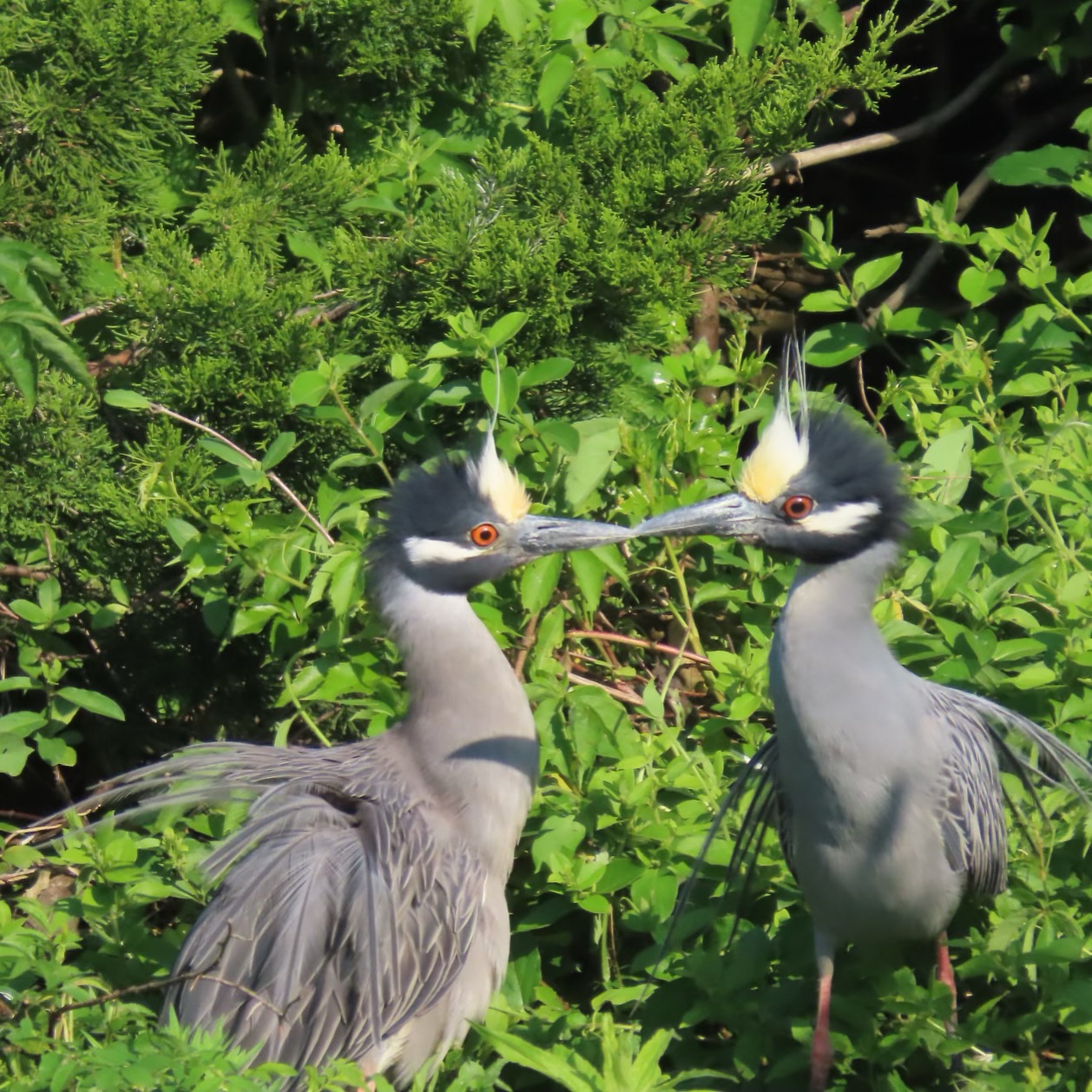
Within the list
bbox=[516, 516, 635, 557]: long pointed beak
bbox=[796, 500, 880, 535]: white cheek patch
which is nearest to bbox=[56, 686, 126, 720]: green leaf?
bbox=[516, 516, 635, 557]: long pointed beak

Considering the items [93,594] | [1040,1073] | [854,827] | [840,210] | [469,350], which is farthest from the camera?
[840,210]

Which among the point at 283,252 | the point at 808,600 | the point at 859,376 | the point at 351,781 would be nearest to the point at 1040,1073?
the point at 808,600

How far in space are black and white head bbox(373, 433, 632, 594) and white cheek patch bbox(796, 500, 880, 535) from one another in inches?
21.1

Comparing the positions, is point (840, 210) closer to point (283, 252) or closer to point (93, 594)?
point (283, 252)

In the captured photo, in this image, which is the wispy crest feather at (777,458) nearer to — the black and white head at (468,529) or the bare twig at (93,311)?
the black and white head at (468,529)

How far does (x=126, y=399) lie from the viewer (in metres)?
3.74

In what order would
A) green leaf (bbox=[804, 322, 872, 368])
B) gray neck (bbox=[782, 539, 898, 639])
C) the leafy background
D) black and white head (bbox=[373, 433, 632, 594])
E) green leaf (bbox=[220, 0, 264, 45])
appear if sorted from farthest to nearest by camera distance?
green leaf (bbox=[804, 322, 872, 368]), green leaf (bbox=[220, 0, 264, 45]), black and white head (bbox=[373, 433, 632, 594]), the leafy background, gray neck (bbox=[782, 539, 898, 639])

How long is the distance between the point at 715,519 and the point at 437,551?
68 centimetres

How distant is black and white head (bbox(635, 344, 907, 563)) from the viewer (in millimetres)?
3170

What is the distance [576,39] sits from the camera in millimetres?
4379

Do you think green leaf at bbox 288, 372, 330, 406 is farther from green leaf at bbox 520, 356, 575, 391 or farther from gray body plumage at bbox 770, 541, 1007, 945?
gray body plumage at bbox 770, 541, 1007, 945

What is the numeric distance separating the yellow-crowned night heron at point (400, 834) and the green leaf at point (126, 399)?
0.71m

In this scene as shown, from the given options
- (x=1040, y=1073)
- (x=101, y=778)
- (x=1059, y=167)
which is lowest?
(x=101, y=778)

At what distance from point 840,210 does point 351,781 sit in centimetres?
348
